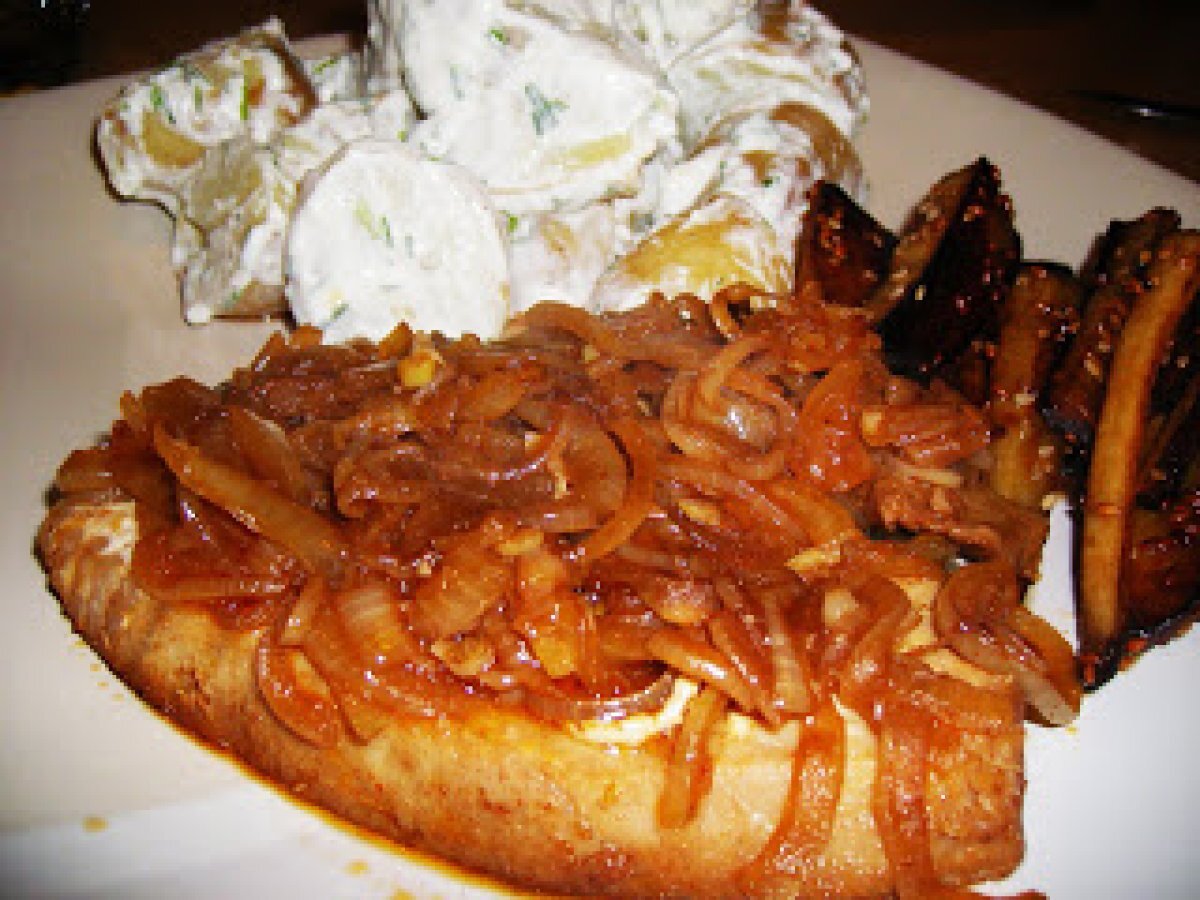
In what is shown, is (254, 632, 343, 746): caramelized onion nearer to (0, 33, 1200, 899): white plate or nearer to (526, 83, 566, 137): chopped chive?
(0, 33, 1200, 899): white plate

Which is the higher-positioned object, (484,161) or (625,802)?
(484,161)

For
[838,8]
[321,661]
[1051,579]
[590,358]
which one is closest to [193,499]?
[321,661]

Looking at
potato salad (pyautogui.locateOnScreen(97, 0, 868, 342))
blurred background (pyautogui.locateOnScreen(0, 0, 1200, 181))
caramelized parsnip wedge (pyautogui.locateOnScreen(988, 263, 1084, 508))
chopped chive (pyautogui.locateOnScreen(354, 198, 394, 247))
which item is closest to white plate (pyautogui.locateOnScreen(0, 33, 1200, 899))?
potato salad (pyautogui.locateOnScreen(97, 0, 868, 342))

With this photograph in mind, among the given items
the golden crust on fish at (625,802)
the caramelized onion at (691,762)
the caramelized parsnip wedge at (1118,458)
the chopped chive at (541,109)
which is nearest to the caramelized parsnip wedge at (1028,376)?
the caramelized parsnip wedge at (1118,458)

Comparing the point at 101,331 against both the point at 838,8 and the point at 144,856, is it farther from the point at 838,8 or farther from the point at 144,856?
the point at 838,8

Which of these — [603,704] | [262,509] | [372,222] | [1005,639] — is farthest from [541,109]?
[1005,639]

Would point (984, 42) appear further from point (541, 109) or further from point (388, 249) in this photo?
point (388, 249)
